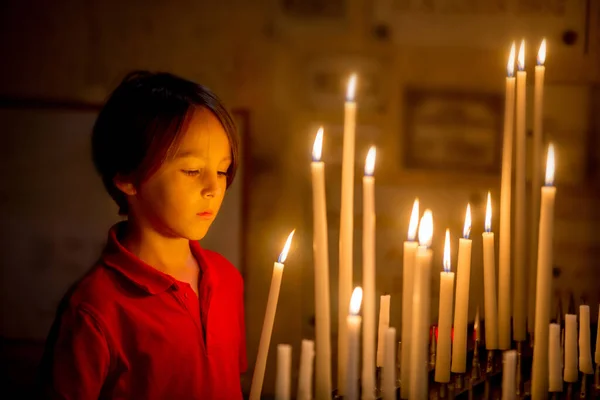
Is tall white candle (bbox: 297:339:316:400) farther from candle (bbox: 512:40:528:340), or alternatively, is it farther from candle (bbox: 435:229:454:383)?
candle (bbox: 512:40:528:340)

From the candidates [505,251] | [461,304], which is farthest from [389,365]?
[505,251]

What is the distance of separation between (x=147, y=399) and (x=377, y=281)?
545mm

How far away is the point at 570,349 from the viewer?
0.85 meters

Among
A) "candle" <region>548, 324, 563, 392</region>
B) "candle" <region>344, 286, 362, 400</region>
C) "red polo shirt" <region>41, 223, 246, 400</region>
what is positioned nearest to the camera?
"candle" <region>344, 286, 362, 400</region>

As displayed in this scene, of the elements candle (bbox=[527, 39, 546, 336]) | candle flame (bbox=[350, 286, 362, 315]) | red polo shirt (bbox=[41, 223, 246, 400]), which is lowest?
red polo shirt (bbox=[41, 223, 246, 400])

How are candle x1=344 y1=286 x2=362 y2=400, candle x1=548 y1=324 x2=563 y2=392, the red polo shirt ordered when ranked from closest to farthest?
candle x1=344 y1=286 x2=362 y2=400, candle x1=548 y1=324 x2=563 y2=392, the red polo shirt

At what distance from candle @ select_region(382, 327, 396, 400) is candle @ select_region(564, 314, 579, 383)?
0.75ft

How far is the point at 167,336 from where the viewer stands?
0.96m

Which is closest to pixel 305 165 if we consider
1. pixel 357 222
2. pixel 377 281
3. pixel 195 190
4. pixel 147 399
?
pixel 357 222

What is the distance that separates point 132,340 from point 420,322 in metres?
0.37

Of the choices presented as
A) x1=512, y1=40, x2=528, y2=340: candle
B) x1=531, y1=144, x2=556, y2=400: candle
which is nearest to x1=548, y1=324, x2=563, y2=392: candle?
x1=531, y1=144, x2=556, y2=400: candle

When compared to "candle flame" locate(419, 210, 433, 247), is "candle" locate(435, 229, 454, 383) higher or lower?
lower

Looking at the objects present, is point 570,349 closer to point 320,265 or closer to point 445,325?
point 445,325

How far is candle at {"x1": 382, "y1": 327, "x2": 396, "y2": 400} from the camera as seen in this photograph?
2.29 feet
